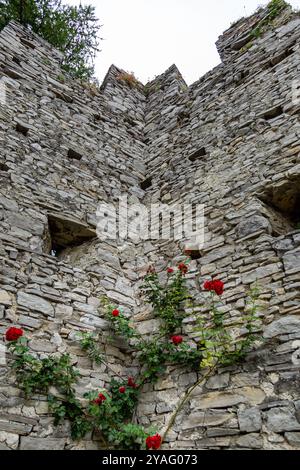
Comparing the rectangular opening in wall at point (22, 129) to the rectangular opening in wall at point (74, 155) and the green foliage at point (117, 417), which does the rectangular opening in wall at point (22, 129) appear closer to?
the rectangular opening in wall at point (74, 155)

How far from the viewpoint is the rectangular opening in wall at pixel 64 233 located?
4594 millimetres

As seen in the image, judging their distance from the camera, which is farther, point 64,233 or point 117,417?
point 64,233

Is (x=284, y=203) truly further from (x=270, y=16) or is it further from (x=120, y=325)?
(x=270, y=16)

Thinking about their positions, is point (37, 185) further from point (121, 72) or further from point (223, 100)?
point (121, 72)

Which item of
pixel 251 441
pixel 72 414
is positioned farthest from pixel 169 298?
pixel 251 441

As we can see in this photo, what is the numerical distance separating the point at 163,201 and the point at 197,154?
0.88 m

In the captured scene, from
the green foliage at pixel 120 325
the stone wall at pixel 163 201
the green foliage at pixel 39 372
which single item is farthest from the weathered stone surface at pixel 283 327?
the green foliage at pixel 39 372

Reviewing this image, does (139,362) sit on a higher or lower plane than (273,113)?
lower

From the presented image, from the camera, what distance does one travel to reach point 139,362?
3.86m

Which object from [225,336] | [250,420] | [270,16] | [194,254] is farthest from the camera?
[270,16]

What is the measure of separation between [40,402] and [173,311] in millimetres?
1522

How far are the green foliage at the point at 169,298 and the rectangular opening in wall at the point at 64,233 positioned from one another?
111 centimetres

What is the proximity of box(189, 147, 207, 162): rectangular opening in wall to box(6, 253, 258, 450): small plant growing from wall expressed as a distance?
215cm

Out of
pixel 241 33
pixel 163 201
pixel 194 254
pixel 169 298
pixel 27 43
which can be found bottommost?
pixel 169 298
